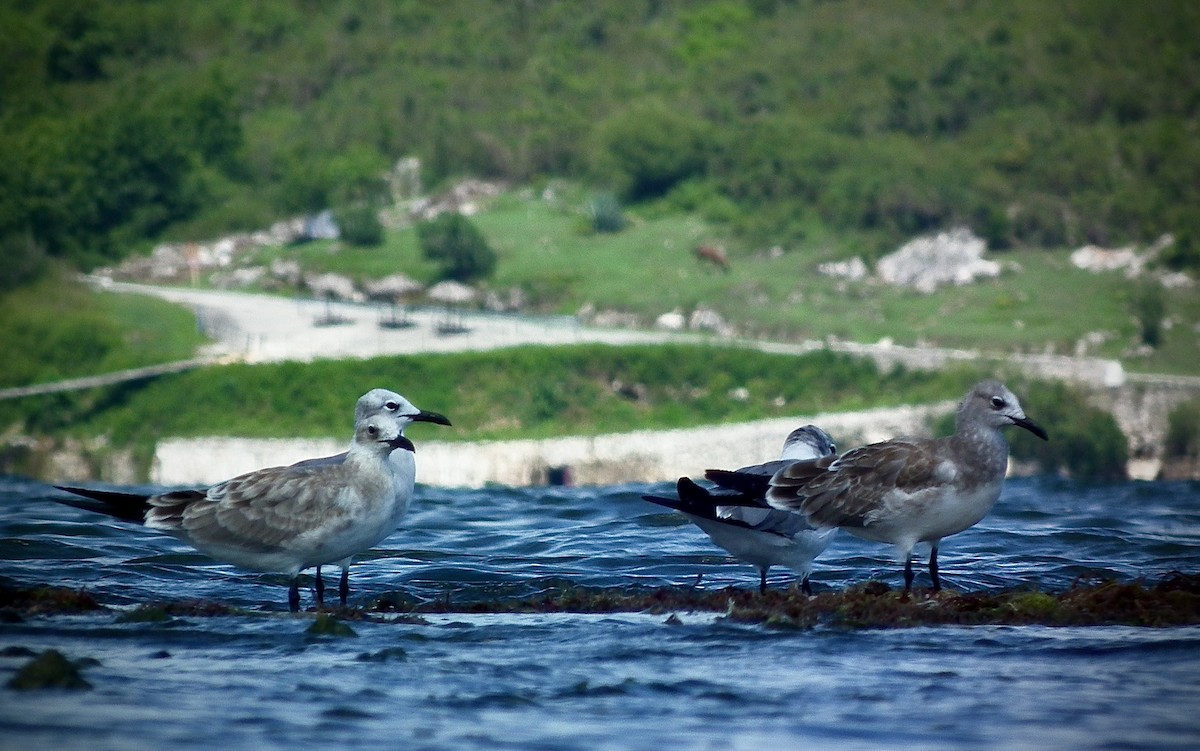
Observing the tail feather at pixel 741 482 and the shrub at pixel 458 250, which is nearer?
the tail feather at pixel 741 482

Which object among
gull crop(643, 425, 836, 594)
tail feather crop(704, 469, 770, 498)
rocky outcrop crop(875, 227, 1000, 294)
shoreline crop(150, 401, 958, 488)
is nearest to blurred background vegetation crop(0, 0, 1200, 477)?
rocky outcrop crop(875, 227, 1000, 294)

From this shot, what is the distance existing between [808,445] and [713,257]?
3770 centimetres

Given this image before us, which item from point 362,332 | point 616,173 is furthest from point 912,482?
point 616,173

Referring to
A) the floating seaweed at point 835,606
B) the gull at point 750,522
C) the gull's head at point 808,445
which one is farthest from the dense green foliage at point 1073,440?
the gull at point 750,522

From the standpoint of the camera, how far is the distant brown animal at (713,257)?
4937 cm

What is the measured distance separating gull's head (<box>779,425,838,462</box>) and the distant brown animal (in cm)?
3688

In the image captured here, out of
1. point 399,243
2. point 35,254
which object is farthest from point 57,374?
point 399,243

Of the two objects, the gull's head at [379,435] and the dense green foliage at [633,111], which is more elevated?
the dense green foliage at [633,111]

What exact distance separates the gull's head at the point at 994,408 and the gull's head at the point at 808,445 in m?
1.38

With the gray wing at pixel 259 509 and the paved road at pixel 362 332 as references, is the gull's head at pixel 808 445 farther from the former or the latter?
the paved road at pixel 362 332

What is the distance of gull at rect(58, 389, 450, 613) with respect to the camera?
→ 412 inches

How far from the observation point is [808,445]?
12.1 metres

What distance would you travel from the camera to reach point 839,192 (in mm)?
52156

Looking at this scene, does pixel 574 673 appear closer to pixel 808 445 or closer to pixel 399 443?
pixel 399 443
